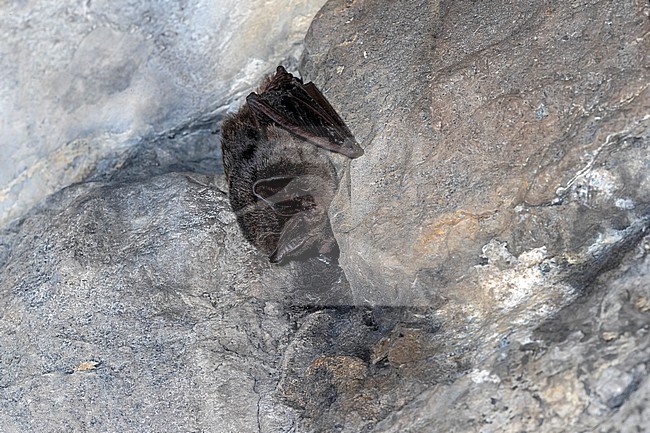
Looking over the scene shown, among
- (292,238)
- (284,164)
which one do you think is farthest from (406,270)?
(284,164)

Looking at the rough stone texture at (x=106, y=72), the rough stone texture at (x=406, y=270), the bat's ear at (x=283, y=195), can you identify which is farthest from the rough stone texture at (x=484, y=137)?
the rough stone texture at (x=106, y=72)

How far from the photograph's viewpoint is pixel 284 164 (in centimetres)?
335

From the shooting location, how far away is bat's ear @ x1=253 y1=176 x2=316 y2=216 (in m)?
3.09

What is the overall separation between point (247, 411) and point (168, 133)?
163 centimetres

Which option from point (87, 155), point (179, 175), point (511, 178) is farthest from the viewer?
point (87, 155)

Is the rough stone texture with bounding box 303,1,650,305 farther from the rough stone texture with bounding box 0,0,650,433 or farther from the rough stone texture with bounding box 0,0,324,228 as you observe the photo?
the rough stone texture with bounding box 0,0,324,228

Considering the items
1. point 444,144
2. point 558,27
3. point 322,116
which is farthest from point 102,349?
point 558,27

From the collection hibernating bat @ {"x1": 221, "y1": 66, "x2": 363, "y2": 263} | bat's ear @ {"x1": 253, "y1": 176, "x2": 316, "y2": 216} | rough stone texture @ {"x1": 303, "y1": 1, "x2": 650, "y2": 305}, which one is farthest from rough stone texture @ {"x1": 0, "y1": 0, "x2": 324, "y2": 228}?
rough stone texture @ {"x1": 303, "y1": 1, "x2": 650, "y2": 305}

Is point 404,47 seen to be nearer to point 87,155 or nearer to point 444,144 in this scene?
point 444,144

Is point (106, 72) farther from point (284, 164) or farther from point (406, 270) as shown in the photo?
point (406, 270)

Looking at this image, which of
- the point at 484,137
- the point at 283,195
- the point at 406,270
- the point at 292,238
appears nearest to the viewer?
the point at 484,137

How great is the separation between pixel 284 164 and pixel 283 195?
0.51ft

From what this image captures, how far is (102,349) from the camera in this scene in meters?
2.62

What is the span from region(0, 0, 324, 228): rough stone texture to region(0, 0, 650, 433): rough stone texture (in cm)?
45
